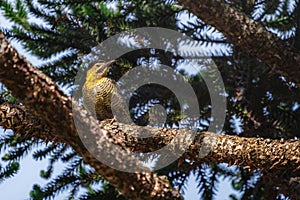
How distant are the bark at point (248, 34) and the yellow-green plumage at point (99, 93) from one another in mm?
743

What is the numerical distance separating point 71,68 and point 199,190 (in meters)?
0.97

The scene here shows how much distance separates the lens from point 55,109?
110cm

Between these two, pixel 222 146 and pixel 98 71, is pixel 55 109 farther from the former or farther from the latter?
pixel 98 71

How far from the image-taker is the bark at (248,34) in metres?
2.24

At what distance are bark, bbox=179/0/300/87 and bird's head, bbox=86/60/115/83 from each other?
2.27 ft

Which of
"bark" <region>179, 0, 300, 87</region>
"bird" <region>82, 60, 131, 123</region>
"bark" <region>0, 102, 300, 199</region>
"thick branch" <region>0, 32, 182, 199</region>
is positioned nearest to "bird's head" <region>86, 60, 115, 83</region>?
"bird" <region>82, 60, 131, 123</region>

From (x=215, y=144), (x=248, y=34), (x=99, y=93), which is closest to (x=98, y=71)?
(x=99, y=93)

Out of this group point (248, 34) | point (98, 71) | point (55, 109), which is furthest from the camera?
point (98, 71)

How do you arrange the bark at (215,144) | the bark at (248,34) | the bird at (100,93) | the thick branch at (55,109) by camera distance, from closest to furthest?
1. the thick branch at (55,109)
2. the bark at (215,144)
3. the bark at (248,34)
4. the bird at (100,93)

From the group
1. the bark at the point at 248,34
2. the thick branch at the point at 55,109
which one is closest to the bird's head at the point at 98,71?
the bark at the point at 248,34

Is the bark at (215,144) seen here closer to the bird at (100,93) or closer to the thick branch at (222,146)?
the thick branch at (222,146)

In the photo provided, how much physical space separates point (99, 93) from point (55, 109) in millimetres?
1798

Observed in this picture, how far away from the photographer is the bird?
2816 millimetres

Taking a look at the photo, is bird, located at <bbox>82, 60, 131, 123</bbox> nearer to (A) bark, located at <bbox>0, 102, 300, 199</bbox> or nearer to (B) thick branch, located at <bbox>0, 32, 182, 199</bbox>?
(A) bark, located at <bbox>0, 102, 300, 199</bbox>
